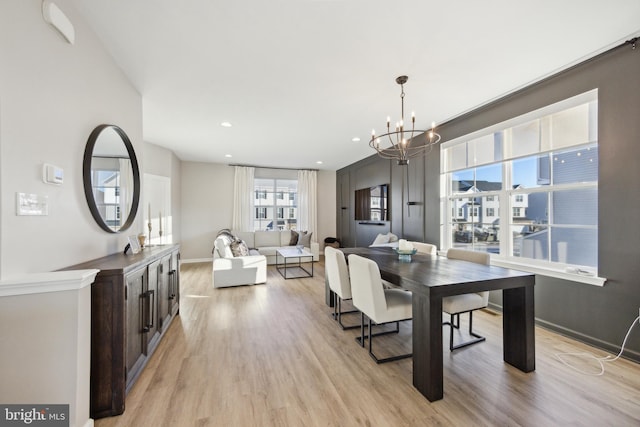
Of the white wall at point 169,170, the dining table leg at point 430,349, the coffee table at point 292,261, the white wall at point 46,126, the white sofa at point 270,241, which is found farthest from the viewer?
the white sofa at point 270,241

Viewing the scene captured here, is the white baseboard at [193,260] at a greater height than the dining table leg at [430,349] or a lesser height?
lesser

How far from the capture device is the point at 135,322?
5.93 ft

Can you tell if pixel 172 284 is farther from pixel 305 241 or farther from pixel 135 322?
pixel 305 241

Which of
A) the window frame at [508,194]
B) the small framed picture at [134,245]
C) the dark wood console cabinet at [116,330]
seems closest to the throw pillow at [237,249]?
the small framed picture at [134,245]

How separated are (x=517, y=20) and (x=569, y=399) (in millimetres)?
2667

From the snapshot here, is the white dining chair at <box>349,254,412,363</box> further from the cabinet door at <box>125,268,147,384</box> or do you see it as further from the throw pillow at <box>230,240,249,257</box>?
the throw pillow at <box>230,240,249,257</box>

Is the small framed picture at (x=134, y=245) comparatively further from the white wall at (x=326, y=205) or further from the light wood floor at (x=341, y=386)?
the white wall at (x=326, y=205)

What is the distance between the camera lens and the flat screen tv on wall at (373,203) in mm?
5395

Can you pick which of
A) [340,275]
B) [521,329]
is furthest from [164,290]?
[521,329]

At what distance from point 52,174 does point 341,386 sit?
234 cm

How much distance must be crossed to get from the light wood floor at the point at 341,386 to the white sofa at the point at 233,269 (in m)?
1.47

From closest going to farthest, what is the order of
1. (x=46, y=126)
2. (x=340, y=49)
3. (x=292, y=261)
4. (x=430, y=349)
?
(x=46, y=126), (x=430, y=349), (x=340, y=49), (x=292, y=261)

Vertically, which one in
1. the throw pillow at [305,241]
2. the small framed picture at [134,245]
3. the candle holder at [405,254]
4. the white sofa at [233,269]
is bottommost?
the white sofa at [233,269]

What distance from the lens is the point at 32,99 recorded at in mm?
1354
